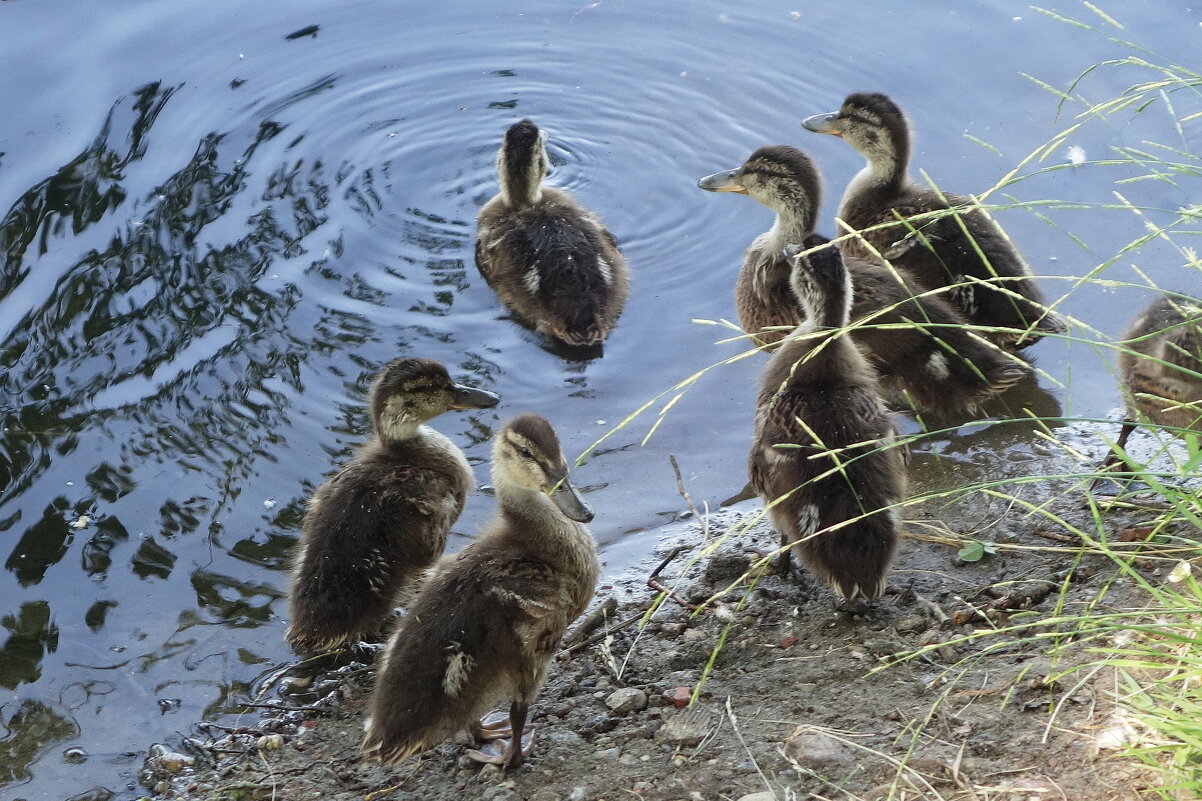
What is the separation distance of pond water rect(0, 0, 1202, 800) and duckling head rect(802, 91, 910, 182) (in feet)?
1.64

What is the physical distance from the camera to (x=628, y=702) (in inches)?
148

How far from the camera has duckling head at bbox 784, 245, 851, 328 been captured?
4.42 metres

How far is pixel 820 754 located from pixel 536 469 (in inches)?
54.2

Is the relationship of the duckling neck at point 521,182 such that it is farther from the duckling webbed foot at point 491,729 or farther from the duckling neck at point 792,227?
the duckling webbed foot at point 491,729

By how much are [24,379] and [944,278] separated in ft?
14.0

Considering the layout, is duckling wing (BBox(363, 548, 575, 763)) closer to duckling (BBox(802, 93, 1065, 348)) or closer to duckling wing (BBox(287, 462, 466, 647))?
duckling wing (BBox(287, 462, 466, 647))

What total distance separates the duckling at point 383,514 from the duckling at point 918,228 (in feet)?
6.35

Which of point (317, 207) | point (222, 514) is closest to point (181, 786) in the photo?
point (222, 514)

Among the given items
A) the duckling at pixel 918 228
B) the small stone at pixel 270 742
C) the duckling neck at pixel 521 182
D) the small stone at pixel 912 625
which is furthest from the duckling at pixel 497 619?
the duckling neck at pixel 521 182

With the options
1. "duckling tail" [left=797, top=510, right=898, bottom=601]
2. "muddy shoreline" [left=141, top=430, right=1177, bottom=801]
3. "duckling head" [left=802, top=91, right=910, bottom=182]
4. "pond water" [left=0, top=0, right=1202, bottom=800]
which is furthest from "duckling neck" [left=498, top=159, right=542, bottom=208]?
"duckling tail" [left=797, top=510, right=898, bottom=601]

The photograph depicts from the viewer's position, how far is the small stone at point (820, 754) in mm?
3041

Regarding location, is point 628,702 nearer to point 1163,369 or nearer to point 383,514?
point 383,514

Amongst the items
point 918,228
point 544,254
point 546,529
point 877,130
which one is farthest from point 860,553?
point 877,130

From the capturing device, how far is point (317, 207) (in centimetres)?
664
